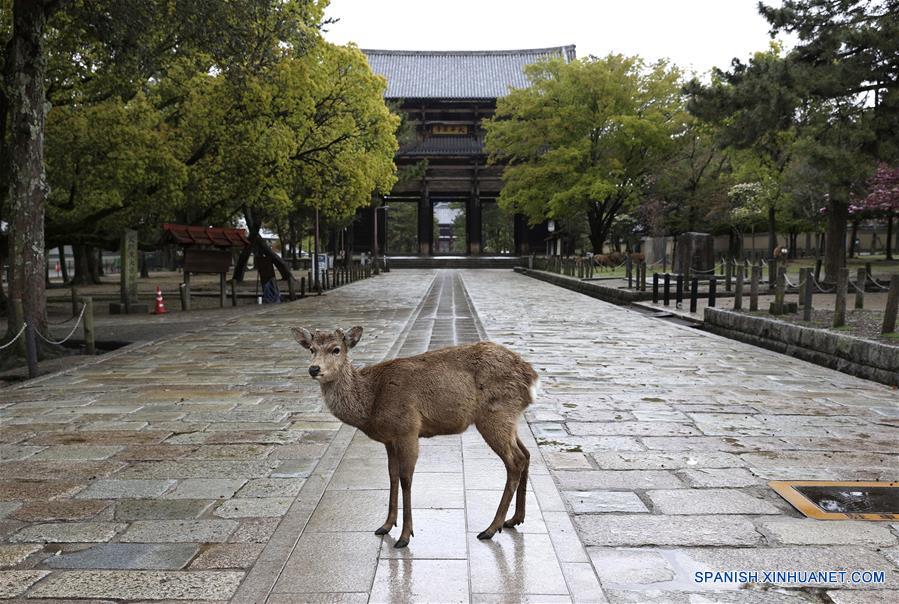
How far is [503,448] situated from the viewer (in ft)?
11.5

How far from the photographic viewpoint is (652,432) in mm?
5734

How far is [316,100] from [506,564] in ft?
59.3

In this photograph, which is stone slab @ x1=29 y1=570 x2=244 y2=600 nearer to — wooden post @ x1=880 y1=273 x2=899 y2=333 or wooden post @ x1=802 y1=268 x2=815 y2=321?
wooden post @ x1=880 y1=273 x2=899 y2=333

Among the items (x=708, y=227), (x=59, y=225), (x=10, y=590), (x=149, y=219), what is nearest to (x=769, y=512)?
(x=10, y=590)

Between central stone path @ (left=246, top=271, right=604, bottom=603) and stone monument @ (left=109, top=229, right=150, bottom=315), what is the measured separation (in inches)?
563

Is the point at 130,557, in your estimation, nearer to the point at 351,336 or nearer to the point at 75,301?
the point at 351,336

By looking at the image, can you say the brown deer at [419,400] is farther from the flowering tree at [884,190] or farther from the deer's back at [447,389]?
the flowering tree at [884,190]

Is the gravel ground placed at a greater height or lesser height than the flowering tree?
lesser

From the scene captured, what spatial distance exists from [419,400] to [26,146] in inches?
372

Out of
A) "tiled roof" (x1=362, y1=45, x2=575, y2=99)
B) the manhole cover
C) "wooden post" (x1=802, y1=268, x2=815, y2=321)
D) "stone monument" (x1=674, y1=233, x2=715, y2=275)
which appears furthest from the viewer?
"tiled roof" (x1=362, y1=45, x2=575, y2=99)

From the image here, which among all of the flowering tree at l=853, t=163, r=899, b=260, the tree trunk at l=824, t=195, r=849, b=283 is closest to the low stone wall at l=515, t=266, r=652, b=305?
the tree trunk at l=824, t=195, r=849, b=283

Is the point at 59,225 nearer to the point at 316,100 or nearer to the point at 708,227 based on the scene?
the point at 316,100

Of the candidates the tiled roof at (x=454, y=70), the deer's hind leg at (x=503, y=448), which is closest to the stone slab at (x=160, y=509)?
the deer's hind leg at (x=503, y=448)

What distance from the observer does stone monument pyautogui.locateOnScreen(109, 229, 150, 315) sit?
17.1m
